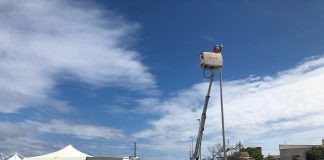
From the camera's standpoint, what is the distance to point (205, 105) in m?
25.0

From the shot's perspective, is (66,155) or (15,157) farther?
(15,157)

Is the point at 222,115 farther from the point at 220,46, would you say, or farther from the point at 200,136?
the point at 220,46

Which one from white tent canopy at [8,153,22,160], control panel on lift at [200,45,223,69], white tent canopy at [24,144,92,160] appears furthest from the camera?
white tent canopy at [8,153,22,160]

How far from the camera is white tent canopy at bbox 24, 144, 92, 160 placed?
48.6 m

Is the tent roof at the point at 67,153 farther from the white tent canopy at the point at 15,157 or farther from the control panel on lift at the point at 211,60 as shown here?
the control panel on lift at the point at 211,60

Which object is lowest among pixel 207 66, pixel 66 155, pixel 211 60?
pixel 66 155

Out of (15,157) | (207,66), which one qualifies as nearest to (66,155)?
(15,157)

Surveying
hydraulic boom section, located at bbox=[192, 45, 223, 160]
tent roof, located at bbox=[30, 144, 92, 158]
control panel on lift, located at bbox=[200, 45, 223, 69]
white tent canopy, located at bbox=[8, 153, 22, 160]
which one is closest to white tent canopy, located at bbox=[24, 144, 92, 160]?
tent roof, located at bbox=[30, 144, 92, 158]

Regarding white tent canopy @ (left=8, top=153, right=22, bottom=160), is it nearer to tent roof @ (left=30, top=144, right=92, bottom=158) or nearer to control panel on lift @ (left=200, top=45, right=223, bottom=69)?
tent roof @ (left=30, top=144, right=92, bottom=158)

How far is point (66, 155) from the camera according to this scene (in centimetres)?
5003

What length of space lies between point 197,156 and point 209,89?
12.6 ft

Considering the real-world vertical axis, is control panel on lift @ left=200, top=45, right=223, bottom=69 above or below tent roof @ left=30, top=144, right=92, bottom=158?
above

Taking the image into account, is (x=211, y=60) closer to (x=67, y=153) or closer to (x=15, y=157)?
(x=67, y=153)

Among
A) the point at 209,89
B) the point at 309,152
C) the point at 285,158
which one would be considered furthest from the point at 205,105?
the point at 285,158
